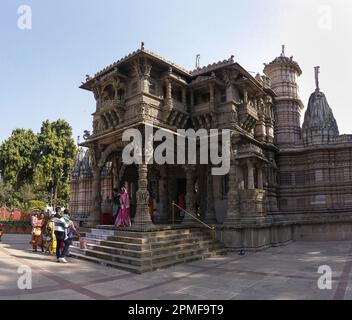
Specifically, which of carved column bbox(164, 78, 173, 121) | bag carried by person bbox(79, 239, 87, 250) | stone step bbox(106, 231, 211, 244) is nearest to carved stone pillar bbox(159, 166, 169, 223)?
carved column bbox(164, 78, 173, 121)

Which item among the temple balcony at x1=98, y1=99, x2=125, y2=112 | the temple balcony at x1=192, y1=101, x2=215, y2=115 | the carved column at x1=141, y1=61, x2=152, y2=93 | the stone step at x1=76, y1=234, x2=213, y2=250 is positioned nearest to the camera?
the stone step at x1=76, y1=234, x2=213, y2=250

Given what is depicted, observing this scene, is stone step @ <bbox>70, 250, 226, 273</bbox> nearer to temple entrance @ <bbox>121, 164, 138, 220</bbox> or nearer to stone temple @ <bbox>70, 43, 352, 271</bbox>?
stone temple @ <bbox>70, 43, 352, 271</bbox>

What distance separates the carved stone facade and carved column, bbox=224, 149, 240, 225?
5 centimetres

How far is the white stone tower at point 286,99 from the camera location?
23.2 meters

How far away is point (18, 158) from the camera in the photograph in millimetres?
37688

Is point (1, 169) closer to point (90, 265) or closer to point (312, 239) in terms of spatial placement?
point (90, 265)

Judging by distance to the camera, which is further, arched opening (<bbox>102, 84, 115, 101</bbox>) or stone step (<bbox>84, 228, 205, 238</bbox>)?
arched opening (<bbox>102, 84, 115, 101</bbox>)

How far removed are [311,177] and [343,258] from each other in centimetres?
913

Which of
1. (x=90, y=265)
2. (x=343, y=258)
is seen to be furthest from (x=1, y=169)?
(x=343, y=258)

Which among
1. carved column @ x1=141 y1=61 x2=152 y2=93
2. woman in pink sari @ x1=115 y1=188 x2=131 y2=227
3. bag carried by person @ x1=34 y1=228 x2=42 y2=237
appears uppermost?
carved column @ x1=141 y1=61 x2=152 y2=93

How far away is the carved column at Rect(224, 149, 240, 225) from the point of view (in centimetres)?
1486

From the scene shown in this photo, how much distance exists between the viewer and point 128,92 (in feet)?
51.3

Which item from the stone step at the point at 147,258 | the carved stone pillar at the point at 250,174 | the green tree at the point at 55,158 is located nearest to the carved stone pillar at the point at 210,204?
the carved stone pillar at the point at 250,174

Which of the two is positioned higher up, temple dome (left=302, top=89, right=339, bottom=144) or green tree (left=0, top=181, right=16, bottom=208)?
temple dome (left=302, top=89, right=339, bottom=144)
